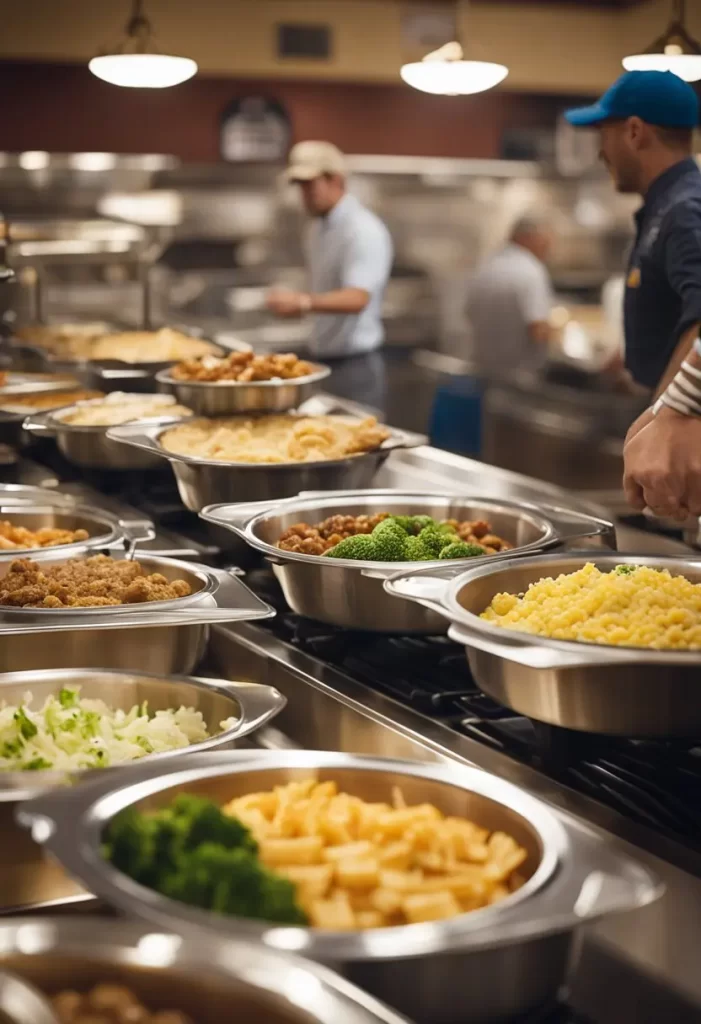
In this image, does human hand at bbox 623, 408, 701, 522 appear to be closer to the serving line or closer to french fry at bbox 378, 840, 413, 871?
the serving line

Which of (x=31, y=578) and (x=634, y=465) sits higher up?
(x=634, y=465)

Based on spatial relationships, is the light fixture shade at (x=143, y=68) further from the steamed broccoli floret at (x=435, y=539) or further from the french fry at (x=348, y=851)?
the french fry at (x=348, y=851)

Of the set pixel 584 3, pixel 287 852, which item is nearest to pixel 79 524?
pixel 287 852

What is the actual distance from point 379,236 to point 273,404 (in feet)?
10.1

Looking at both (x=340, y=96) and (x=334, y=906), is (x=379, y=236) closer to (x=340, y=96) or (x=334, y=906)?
(x=340, y=96)

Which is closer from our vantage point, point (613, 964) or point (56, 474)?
point (613, 964)

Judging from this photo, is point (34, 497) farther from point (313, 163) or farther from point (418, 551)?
point (313, 163)

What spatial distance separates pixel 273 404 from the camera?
352cm

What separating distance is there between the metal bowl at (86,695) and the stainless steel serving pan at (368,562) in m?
0.29

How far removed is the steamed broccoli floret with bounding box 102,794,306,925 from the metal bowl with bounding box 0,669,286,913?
0.56 ft

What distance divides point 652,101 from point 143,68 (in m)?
1.58

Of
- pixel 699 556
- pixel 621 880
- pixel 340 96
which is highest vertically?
pixel 340 96

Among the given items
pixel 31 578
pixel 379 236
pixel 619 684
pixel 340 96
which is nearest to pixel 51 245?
pixel 379 236

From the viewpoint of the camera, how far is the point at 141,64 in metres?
4.36
